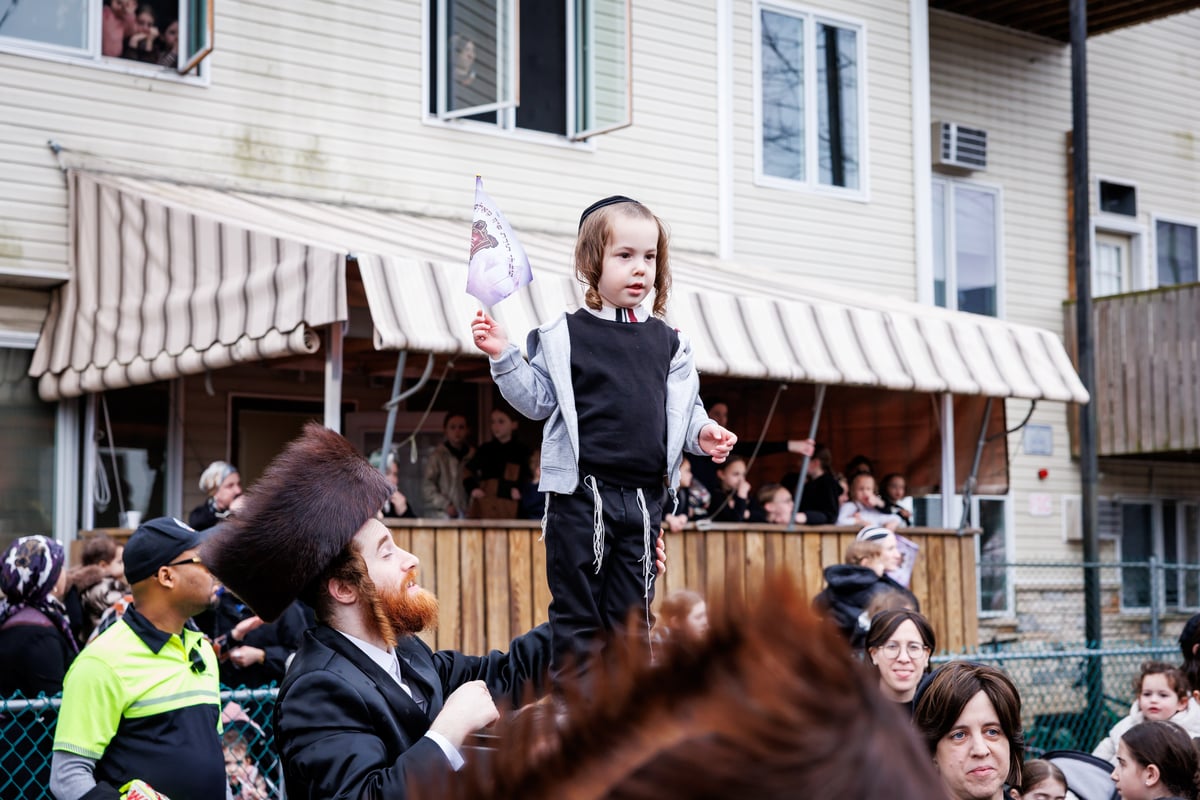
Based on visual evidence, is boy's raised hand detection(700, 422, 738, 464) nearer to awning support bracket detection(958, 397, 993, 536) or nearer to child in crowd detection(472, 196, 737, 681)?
child in crowd detection(472, 196, 737, 681)

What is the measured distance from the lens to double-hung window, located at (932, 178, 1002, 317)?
57.0 feet

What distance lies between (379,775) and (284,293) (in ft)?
21.8

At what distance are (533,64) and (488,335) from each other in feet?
32.2

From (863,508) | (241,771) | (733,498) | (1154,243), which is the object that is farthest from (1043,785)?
(1154,243)

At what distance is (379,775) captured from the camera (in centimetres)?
261

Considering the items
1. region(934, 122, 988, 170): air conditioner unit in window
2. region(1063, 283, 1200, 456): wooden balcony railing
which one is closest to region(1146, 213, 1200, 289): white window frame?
region(1063, 283, 1200, 456): wooden balcony railing

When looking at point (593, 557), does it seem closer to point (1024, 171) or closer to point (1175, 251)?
point (1024, 171)

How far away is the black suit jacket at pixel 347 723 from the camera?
261 cm

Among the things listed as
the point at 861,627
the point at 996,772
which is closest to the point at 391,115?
the point at 861,627

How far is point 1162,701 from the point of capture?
6.76 m

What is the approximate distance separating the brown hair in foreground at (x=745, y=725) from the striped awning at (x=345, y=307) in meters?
7.83

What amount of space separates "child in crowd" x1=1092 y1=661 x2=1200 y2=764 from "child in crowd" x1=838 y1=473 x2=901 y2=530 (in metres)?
4.85

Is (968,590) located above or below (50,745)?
above

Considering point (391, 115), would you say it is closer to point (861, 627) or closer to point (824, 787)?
point (861, 627)
